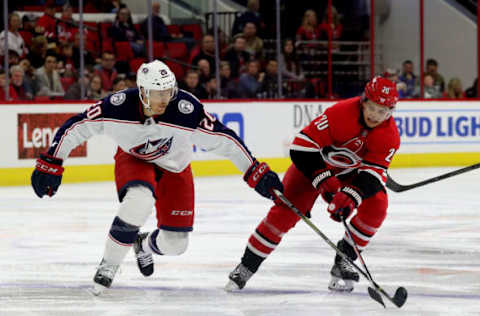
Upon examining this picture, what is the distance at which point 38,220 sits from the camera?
6445mm

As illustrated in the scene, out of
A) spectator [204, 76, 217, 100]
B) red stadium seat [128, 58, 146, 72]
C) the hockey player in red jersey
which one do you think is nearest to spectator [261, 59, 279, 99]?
spectator [204, 76, 217, 100]

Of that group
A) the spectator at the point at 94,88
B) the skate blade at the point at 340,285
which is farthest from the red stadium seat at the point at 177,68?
the skate blade at the point at 340,285

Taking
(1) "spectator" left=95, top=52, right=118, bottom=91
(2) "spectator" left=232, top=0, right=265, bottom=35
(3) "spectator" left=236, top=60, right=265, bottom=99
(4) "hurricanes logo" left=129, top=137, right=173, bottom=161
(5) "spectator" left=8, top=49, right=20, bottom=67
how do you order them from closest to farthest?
(4) "hurricanes logo" left=129, top=137, right=173, bottom=161 < (5) "spectator" left=8, top=49, right=20, bottom=67 < (1) "spectator" left=95, top=52, right=118, bottom=91 < (3) "spectator" left=236, top=60, right=265, bottom=99 < (2) "spectator" left=232, top=0, right=265, bottom=35

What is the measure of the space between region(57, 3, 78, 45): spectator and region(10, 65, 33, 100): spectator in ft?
2.34

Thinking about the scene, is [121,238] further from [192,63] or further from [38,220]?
[192,63]

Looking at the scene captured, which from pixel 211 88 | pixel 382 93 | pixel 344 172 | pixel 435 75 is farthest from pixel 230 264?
pixel 435 75

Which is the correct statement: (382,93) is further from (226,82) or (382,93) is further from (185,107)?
(226,82)

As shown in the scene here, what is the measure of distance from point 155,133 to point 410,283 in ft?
4.57

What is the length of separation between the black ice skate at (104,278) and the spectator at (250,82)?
6.35m

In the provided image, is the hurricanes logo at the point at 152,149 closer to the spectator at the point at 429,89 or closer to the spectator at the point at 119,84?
the spectator at the point at 119,84

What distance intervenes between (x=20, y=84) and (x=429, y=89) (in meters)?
5.16

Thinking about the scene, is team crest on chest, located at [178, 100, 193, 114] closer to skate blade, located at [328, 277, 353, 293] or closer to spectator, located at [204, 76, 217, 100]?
skate blade, located at [328, 277, 353, 293]

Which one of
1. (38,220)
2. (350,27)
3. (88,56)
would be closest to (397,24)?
(350,27)

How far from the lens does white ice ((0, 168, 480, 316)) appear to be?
374 cm
